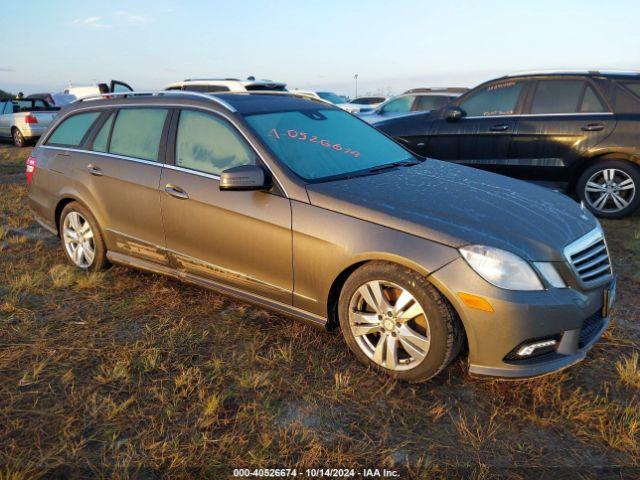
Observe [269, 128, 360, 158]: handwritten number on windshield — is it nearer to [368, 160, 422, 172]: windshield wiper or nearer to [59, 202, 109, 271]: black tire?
[368, 160, 422, 172]: windshield wiper

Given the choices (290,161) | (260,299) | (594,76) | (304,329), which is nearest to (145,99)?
(290,161)

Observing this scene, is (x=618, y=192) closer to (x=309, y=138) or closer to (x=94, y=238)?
(x=309, y=138)

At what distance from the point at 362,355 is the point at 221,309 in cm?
133

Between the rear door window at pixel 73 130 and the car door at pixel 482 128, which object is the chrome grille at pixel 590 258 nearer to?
the car door at pixel 482 128

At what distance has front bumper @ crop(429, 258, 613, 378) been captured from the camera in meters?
2.50

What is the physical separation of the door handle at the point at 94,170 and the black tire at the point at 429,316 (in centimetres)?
250

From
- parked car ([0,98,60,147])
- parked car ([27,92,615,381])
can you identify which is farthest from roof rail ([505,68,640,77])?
parked car ([0,98,60,147])

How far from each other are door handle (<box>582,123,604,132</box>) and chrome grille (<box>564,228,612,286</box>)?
3.47 meters

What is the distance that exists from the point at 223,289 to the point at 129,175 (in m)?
1.23

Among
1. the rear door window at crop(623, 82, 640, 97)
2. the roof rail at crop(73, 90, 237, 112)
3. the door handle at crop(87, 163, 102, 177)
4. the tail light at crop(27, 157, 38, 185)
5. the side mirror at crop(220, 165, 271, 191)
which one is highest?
the roof rail at crop(73, 90, 237, 112)

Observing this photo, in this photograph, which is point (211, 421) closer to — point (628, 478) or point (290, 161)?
point (290, 161)

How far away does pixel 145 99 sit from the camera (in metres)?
4.12

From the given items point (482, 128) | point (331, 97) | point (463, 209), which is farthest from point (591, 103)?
point (331, 97)

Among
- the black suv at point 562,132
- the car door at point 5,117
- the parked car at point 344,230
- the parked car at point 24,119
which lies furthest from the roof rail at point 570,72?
the car door at point 5,117
